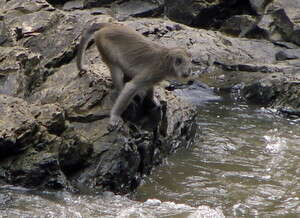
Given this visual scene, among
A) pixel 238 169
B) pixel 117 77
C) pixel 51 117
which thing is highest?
pixel 117 77

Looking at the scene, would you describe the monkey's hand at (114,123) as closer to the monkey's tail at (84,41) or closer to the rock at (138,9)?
the monkey's tail at (84,41)

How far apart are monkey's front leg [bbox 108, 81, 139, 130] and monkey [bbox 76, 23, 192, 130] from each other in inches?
3.1

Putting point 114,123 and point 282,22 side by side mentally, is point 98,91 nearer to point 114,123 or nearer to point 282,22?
point 114,123

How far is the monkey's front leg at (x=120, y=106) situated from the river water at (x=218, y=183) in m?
0.84

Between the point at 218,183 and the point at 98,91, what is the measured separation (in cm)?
187

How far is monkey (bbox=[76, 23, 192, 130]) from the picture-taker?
8320mm

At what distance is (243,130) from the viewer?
1098 cm

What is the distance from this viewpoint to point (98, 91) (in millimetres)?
8414

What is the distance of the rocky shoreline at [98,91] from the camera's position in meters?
7.39

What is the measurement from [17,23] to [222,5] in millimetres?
7404

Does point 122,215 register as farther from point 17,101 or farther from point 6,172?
point 17,101

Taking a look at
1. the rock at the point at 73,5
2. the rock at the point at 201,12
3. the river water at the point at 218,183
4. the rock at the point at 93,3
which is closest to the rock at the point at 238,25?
the rock at the point at 201,12

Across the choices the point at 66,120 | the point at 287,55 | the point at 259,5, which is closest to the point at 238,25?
the point at 259,5

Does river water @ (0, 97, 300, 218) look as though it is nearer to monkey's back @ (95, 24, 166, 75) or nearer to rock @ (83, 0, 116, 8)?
monkey's back @ (95, 24, 166, 75)
